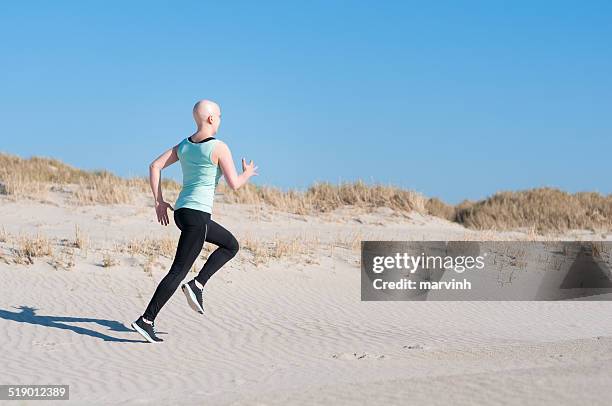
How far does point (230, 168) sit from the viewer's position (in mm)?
7664

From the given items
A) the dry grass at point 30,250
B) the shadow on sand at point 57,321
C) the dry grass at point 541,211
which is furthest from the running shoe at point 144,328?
the dry grass at point 541,211

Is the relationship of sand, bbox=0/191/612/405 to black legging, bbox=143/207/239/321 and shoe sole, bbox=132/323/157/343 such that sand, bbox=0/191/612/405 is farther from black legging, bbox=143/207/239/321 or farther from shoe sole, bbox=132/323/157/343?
black legging, bbox=143/207/239/321

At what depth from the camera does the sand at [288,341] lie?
5727 mm

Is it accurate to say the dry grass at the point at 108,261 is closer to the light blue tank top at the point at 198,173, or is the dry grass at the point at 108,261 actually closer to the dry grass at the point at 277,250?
the dry grass at the point at 277,250

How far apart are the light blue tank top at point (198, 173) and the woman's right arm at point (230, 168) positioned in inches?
2.8

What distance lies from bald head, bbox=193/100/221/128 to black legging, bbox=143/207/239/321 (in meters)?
0.82

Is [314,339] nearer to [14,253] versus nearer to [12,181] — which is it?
[14,253]

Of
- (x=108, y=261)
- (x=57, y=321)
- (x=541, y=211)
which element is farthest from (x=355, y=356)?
(x=541, y=211)

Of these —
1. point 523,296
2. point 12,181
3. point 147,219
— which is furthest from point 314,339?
point 12,181

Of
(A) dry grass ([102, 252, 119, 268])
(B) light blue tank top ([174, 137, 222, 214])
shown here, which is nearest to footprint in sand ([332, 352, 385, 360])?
(B) light blue tank top ([174, 137, 222, 214])

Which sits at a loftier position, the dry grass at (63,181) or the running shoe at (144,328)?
the dry grass at (63,181)

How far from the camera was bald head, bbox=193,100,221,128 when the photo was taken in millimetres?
7742

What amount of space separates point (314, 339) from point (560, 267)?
319 inches

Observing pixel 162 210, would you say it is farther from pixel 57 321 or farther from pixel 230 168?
Answer: pixel 57 321
